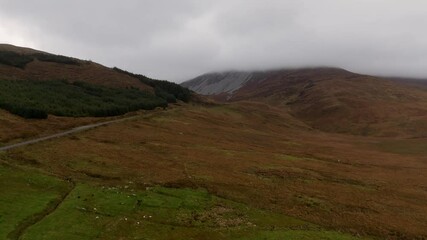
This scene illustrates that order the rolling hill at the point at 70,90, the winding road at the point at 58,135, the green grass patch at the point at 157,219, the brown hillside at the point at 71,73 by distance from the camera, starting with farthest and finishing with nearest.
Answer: the brown hillside at the point at 71,73 → the rolling hill at the point at 70,90 → the winding road at the point at 58,135 → the green grass patch at the point at 157,219

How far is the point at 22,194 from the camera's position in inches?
1677

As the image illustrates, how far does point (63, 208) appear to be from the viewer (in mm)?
39688

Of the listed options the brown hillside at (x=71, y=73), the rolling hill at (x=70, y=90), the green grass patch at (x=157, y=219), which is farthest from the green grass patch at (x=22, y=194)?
the brown hillside at (x=71, y=73)

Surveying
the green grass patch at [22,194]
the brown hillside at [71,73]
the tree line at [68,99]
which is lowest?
the green grass patch at [22,194]

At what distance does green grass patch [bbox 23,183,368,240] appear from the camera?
35.9 meters

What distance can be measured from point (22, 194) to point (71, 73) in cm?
14138

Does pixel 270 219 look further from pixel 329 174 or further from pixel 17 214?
pixel 329 174

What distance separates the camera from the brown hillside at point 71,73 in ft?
521

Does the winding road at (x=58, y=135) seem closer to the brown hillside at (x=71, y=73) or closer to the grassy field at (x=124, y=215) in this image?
the grassy field at (x=124, y=215)

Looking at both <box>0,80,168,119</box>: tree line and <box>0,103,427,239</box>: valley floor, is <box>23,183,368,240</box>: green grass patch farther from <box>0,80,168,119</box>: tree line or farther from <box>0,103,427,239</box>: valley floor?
<box>0,80,168,119</box>: tree line

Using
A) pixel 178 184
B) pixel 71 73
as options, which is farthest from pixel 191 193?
pixel 71 73

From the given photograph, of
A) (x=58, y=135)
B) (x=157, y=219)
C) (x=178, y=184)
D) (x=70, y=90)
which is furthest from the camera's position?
(x=70, y=90)

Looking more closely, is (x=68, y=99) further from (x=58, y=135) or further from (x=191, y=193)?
(x=191, y=193)

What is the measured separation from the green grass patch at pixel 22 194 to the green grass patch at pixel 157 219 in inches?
65.3
